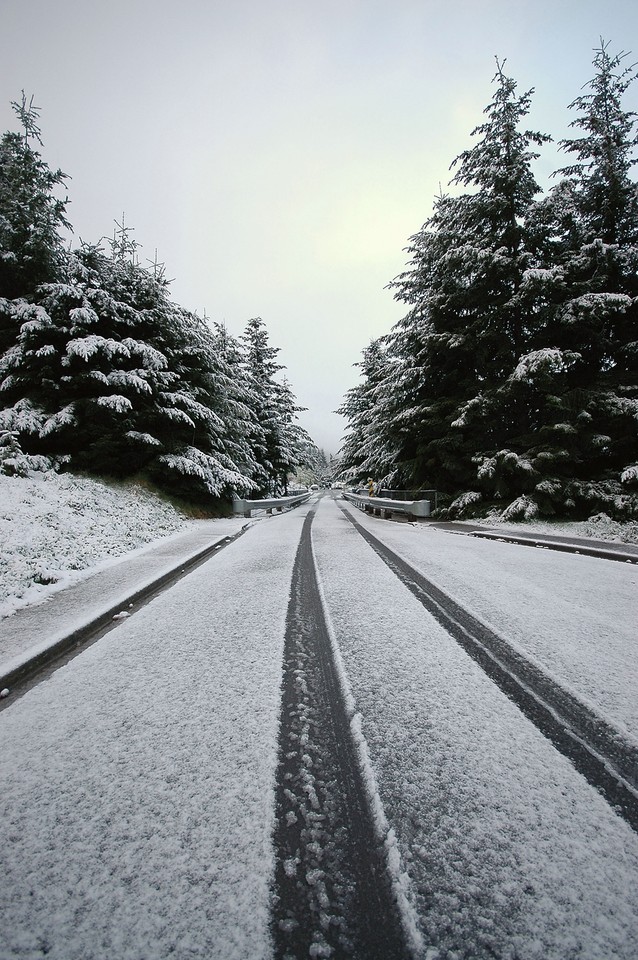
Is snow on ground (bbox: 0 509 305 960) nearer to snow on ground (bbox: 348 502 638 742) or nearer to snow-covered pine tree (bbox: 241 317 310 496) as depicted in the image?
snow on ground (bbox: 348 502 638 742)

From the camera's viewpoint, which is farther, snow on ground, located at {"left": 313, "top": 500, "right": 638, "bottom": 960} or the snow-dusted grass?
the snow-dusted grass

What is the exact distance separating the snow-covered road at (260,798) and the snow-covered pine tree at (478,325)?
939 cm

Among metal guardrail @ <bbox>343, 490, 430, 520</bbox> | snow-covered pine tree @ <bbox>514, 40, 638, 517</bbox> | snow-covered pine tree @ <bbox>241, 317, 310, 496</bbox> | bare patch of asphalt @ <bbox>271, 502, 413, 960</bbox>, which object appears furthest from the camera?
snow-covered pine tree @ <bbox>241, 317, 310, 496</bbox>

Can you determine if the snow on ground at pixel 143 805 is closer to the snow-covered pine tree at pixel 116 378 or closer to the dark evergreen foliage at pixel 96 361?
the dark evergreen foliage at pixel 96 361

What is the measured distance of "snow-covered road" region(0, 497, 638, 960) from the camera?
1.00m

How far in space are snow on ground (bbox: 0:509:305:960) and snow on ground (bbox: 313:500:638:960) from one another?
1.70ft

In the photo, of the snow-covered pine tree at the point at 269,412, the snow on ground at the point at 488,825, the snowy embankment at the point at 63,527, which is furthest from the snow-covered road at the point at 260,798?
the snow-covered pine tree at the point at 269,412

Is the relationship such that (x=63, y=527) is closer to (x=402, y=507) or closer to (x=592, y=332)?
(x=402, y=507)

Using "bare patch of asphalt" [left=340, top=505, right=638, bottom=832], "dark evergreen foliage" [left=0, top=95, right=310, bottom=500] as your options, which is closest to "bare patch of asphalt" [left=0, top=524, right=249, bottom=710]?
"bare patch of asphalt" [left=340, top=505, right=638, bottom=832]

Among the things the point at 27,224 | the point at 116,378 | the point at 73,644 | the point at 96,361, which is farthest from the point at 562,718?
the point at 27,224

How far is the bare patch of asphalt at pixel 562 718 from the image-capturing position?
58.1 inches

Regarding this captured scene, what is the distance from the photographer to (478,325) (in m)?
12.4

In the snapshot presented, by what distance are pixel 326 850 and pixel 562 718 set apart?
1409 mm

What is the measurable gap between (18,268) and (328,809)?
17.6 meters
